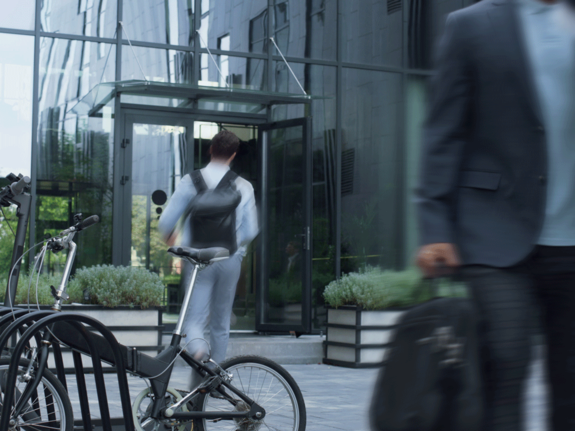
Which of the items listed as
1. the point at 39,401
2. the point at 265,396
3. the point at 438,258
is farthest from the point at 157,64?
the point at 438,258

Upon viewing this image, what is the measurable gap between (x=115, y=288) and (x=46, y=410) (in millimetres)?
4090

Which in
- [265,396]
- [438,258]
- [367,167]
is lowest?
[265,396]

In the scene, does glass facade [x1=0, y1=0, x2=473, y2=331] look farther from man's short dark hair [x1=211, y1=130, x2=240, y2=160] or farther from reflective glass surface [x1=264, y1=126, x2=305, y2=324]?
Answer: man's short dark hair [x1=211, y1=130, x2=240, y2=160]

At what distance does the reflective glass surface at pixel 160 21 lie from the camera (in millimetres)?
10828

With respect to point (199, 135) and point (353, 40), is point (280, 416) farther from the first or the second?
point (353, 40)

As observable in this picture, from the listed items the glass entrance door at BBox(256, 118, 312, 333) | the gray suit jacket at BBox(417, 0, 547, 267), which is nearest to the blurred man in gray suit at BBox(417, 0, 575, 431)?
the gray suit jacket at BBox(417, 0, 547, 267)

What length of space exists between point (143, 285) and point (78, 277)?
0.71 metres

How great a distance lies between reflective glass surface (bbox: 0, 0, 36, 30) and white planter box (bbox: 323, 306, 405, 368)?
5542 mm

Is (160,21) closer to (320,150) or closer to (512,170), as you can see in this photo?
(320,150)

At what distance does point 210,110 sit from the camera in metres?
11.0

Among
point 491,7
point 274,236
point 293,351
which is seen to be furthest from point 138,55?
point 491,7

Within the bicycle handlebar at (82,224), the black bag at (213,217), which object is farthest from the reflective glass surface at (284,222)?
the bicycle handlebar at (82,224)

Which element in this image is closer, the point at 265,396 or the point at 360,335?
the point at 265,396

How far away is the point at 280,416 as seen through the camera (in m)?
4.24
